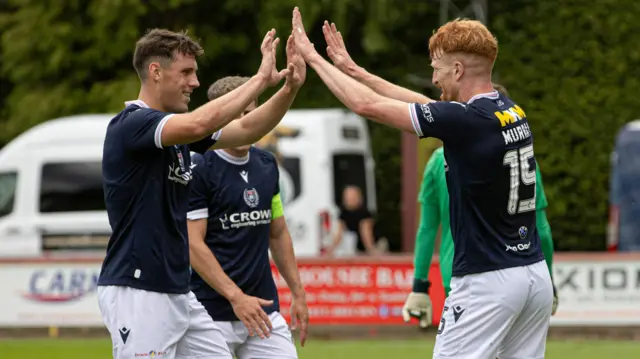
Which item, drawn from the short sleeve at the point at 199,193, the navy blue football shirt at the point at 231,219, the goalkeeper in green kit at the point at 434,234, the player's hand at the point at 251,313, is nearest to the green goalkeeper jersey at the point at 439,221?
the goalkeeper in green kit at the point at 434,234

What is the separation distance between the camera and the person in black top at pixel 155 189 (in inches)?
234

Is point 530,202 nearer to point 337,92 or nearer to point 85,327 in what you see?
point 337,92

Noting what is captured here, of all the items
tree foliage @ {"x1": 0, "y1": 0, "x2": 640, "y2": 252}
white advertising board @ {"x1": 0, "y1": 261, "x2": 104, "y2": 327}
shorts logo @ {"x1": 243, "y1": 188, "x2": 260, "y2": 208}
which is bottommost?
white advertising board @ {"x1": 0, "y1": 261, "x2": 104, "y2": 327}

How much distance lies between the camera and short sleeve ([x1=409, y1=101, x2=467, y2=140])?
19.5ft

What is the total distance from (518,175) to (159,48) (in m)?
1.76

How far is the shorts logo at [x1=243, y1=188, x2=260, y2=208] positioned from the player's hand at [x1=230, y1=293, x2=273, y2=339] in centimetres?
55

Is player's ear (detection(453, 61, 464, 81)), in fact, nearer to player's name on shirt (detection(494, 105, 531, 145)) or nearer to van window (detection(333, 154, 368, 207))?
player's name on shirt (detection(494, 105, 531, 145))

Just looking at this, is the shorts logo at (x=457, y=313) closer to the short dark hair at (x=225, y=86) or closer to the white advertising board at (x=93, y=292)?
the short dark hair at (x=225, y=86)

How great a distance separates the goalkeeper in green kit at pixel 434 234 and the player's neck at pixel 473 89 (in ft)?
4.40

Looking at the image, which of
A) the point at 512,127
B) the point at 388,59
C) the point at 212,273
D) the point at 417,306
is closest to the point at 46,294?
the point at 417,306

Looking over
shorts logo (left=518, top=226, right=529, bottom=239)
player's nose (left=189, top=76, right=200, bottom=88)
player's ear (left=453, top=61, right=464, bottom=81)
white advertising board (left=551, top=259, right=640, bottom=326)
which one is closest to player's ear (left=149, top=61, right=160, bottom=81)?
player's nose (left=189, top=76, right=200, bottom=88)

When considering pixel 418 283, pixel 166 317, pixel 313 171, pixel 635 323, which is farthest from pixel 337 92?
pixel 313 171

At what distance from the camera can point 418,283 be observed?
25.3 feet

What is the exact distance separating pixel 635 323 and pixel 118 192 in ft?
31.0
